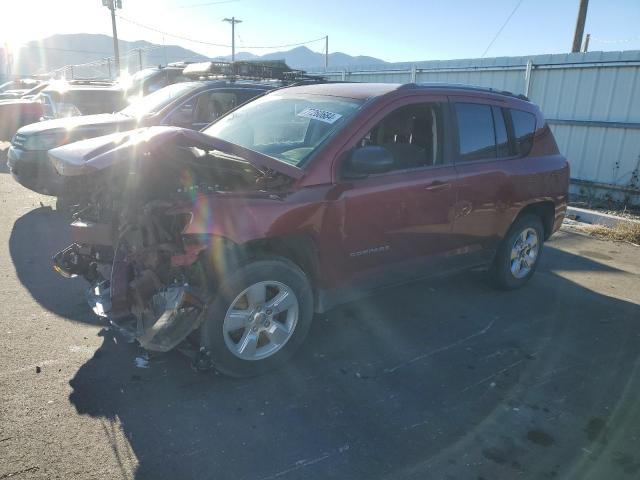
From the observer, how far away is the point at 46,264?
539 centimetres

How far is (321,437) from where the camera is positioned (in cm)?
289

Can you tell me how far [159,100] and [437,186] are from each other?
5.51 metres

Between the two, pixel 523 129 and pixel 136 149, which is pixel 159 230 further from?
pixel 523 129

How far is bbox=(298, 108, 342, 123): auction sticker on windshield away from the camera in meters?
3.82

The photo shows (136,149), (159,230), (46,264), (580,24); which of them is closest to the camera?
(136,149)

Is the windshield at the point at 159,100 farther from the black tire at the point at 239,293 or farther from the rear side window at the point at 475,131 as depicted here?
the black tire at the point at 239,293

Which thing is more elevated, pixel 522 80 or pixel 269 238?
pixel 522 80

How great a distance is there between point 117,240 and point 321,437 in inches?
75.5

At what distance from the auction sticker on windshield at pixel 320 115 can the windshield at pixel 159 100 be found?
4.41 m

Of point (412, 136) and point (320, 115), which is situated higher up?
point (320, 115)

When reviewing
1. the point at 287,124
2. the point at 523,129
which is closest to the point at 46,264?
the point at 287,124

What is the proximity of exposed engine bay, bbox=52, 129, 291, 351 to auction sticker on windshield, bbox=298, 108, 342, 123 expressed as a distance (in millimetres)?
712

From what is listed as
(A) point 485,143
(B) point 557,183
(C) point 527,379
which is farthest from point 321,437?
(B) point 557,183

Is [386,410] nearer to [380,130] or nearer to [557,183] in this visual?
[380,130]
